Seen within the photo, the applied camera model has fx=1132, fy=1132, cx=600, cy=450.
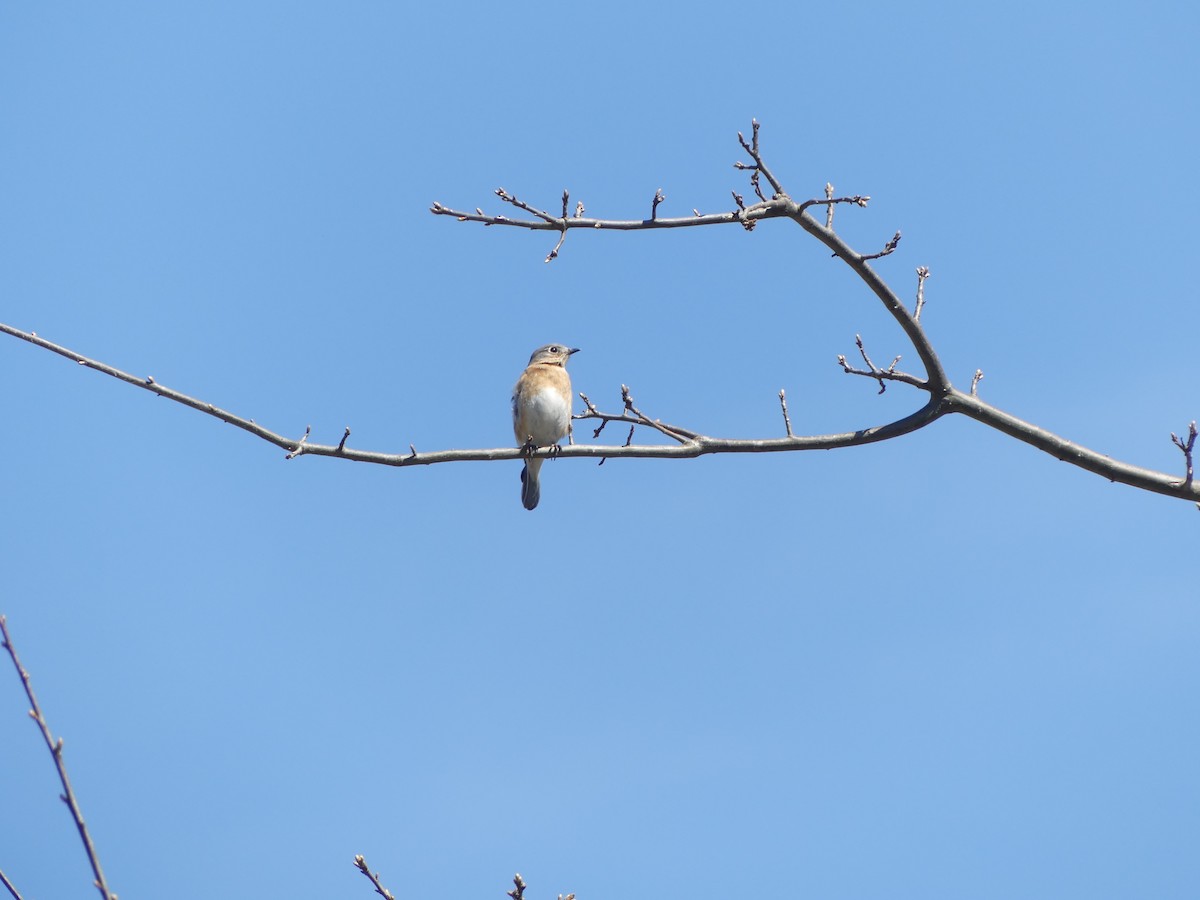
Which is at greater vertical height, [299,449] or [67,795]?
[299,449]

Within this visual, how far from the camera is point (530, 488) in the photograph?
480 inches

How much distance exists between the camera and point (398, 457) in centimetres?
547

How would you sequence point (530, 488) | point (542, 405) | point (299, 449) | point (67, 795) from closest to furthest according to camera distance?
1. point (67, 795)
2. point (299, 449)
3. point (542, 405)
4. point (530, 488)

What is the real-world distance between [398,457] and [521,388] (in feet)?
19.6

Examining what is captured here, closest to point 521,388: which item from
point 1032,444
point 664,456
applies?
point 664,456

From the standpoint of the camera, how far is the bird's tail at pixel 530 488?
479 inches

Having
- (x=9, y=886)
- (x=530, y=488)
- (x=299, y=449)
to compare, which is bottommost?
(x=9, y=886)

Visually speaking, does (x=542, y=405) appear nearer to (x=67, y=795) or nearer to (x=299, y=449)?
(x=299, y=449)

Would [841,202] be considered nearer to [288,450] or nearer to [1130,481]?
[1130,481]

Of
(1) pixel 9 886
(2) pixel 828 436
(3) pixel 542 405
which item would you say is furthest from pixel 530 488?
(1) pixel 9 886

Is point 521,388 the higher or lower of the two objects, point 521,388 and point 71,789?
the higher

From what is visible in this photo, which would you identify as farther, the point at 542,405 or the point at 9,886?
the point at 542,405

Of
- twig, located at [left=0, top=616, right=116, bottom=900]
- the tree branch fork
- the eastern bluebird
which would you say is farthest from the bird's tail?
twig, located at [left=0, top=616, right=116, bottom=900]

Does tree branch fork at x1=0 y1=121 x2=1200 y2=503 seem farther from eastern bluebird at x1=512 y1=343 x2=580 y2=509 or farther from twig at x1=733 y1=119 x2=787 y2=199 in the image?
eastern bluebird at x1=512 y1=343 x2=580 y2=509
